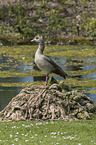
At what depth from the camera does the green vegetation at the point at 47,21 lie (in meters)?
32.8

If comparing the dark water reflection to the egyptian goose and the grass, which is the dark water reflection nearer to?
the egyptian goose

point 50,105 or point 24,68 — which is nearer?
point 50,105

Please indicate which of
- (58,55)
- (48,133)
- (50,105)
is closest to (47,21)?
(58,55)

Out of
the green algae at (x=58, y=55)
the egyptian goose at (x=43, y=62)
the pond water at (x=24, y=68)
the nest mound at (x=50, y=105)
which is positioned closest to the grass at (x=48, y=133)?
the nest mound at (x=50, y=105)

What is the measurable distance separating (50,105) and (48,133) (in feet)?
6.54

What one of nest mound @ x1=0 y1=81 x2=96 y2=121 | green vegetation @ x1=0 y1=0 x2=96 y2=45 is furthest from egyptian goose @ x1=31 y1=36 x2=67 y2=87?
green vegetation @ x1=0 y1=0 x2=96 y2=45

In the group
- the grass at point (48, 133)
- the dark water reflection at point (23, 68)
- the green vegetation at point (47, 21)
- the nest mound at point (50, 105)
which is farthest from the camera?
the green vegetation at point (47, 21)

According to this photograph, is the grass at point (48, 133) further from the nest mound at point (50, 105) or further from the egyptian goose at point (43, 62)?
the egyptian goose at point (43, 62)

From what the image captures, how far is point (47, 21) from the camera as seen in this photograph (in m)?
34.3

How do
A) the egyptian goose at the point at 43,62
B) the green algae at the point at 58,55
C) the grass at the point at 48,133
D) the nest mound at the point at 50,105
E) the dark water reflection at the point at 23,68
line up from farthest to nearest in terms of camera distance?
the green algae at the point at 58,55 < the dark water reflection at the point at 23,68 < the nest mound at the point at 50,105 < the egyptian goose at the point at 43,62 < the grass at the point at 48,133

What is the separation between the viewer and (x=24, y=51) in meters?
27.2

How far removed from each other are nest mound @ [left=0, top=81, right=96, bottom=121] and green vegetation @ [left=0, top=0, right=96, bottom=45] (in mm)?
20119

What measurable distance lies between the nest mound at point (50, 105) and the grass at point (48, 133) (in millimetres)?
586

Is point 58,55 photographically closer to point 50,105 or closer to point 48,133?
point 50,105
